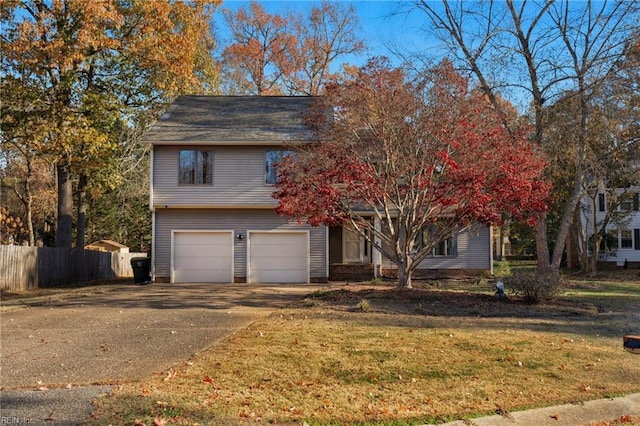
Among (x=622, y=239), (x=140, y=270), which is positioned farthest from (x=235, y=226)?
(x=622, y=239)

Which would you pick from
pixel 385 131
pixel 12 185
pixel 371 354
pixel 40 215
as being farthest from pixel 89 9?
pixel 40 215

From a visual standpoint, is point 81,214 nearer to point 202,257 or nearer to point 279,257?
point 202,257

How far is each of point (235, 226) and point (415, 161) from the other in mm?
10110

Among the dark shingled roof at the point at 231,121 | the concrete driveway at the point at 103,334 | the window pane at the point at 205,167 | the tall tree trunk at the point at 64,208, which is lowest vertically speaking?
the concrete driveway at the point at 103,334

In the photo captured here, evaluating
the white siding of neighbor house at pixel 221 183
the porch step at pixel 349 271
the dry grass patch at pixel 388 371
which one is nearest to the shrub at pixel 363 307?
the dry grass patch at pixel 388 371

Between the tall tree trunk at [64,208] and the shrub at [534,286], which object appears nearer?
the shrub at [534,286]

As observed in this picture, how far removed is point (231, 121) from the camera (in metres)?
22.9

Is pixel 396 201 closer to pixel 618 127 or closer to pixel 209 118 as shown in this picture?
pixel 618 127

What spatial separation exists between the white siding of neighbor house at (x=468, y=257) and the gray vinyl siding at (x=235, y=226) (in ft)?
10.5

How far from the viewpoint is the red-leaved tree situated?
13.5m

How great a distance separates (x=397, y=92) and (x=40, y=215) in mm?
33266

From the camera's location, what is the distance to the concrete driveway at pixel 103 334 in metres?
6.59

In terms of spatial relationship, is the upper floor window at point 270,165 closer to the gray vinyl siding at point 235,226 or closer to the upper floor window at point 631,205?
the gray vinyl siding at point 235,226

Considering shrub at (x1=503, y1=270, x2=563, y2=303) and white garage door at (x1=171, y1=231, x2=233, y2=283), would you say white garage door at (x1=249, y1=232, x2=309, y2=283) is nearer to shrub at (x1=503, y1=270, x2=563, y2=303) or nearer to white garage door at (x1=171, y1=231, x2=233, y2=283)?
white garage door at (x1=171, y1=231, x2=233, y2=283)
